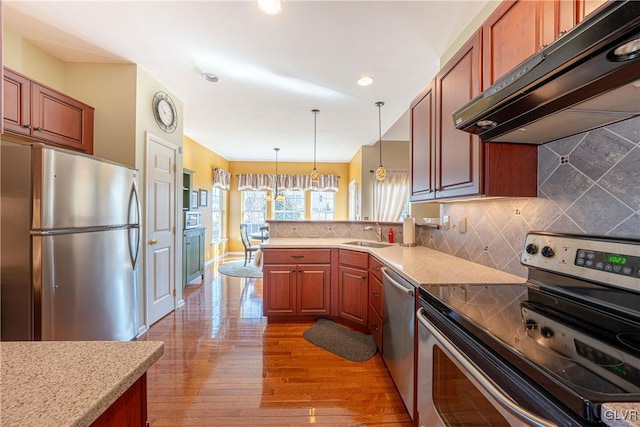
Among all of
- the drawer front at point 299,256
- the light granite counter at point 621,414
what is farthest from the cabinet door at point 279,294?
the light granite counter at point 621,414

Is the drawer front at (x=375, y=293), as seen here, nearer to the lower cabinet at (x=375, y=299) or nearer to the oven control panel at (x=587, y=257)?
the lower cabinet at (x=375, y=299)

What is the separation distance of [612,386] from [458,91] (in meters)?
1.52

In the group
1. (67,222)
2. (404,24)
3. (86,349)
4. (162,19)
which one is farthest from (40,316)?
(404,24)

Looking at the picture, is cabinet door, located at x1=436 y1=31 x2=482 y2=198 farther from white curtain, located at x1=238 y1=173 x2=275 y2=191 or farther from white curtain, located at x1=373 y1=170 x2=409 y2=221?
white curtain, located at x1=238 y1=173 x2=275 y2=191

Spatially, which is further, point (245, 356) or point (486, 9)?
point (245, 356)

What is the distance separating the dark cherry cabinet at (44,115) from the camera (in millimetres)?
1888

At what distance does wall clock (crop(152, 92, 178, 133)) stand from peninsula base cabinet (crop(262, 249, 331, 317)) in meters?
1.84

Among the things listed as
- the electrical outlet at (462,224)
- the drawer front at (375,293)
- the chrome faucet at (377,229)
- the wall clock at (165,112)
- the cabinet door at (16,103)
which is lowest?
the drawer front at (375,293)

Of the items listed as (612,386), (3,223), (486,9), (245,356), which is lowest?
(245,356)

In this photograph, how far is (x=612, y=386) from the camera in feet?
1.82

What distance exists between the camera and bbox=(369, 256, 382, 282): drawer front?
2234 millimetres

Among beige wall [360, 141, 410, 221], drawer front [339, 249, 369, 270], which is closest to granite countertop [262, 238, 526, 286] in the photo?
drawer front [339, 249, 369, 270]

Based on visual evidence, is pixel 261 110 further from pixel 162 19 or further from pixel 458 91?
pixel 458 91

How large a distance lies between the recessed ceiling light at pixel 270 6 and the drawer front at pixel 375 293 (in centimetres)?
209
